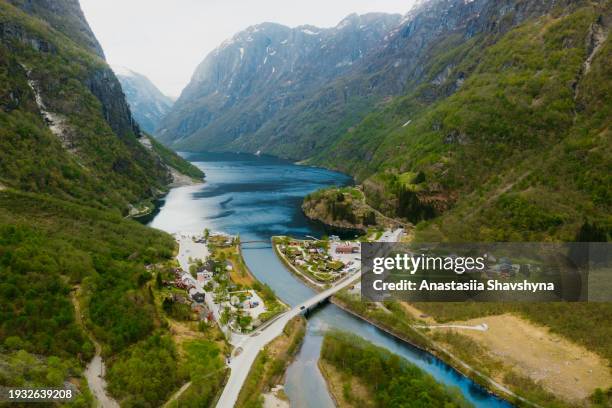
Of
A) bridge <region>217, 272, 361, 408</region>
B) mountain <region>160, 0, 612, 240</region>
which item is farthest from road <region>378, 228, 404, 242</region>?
bridge <region>217, 272, 361, 408</region>

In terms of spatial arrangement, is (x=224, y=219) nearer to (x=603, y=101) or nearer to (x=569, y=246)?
(x=569, y=246)

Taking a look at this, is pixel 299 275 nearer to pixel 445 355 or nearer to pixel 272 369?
pixel 272 369

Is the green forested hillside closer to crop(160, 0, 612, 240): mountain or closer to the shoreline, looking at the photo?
crop(160, 0, 612, 240): mountain

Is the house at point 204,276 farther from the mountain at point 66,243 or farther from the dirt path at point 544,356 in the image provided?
the dirt path at point 544,356

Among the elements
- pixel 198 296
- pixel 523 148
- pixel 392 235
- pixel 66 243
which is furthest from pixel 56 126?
pixel 523 148

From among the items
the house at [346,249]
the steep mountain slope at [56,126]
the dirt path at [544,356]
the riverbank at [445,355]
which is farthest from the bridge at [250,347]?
the steep mountain slope at [56,126]

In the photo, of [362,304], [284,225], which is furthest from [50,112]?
[362,304]
